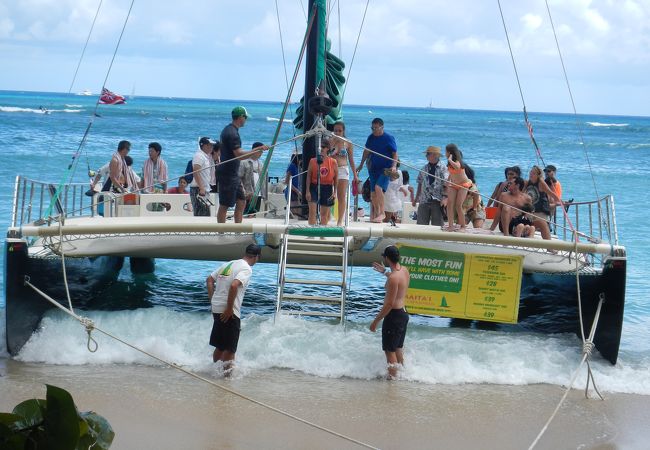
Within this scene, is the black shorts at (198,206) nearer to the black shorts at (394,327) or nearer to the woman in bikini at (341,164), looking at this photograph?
the woman in bikini at (341,164)

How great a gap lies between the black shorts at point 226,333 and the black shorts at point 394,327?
148 cm

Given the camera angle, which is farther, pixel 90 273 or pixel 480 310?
pixel 90 273

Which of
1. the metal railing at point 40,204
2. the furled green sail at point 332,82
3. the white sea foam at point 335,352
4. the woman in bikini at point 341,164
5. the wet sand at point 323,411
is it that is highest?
the furled green sail at point 332,82

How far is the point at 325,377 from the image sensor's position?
9055 mm

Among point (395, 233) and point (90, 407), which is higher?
point (395, 233)

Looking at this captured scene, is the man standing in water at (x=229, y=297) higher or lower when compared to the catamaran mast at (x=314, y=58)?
lower

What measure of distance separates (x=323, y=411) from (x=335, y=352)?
1769 millimetres

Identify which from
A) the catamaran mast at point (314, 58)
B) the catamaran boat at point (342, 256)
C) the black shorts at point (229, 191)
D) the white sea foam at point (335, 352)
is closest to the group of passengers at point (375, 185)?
the black shorts at point (229, 191)

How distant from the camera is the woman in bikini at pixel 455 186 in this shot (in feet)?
34.3

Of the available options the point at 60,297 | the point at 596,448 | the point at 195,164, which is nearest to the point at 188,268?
the point at 195,164

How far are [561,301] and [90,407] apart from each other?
5869 millimetres

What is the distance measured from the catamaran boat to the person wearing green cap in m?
0.36

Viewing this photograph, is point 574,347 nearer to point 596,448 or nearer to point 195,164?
point 596,448

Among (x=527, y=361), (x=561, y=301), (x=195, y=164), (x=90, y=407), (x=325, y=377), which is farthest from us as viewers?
(x=195, y=164)
